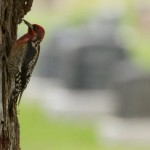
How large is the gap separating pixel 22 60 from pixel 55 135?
1147 centimetres

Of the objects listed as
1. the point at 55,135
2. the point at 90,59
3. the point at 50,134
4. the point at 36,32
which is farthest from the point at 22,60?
the point at 90,59

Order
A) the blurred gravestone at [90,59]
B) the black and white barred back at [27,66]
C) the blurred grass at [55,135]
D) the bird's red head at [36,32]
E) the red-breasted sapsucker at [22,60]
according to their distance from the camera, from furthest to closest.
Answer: the blurred gravestone at [90,59] < the blurred grass at [55,135] < the bird's red head at [36,32] < the black and white barred back at [27,66] < the red-breasted sapsucker at [22,60]

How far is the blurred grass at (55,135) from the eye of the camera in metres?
17.9

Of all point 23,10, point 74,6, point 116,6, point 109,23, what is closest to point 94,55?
point 109,23

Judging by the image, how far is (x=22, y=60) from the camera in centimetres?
742

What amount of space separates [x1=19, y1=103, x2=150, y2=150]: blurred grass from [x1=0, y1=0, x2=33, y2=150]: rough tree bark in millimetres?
10417

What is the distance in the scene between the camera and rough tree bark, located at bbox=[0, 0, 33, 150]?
6.49 m

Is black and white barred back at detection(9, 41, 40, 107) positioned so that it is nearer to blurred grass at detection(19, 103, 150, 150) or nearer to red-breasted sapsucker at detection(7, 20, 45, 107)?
red-breasted sapsucker at detection(7, 20, 45, 107)

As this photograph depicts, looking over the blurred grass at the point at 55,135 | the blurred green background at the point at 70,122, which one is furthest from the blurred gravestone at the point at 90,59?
the blurred grass at the point at 55,135

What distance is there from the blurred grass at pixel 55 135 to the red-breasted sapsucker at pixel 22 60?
980 cm

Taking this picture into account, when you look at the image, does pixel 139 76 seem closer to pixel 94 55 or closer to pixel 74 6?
pixel 94 55

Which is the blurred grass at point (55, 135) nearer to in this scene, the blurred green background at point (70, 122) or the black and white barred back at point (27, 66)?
the blurred green background at point (70, 122)

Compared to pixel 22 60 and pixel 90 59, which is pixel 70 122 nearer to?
pixel 90 59

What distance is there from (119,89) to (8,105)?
41.9 feet
